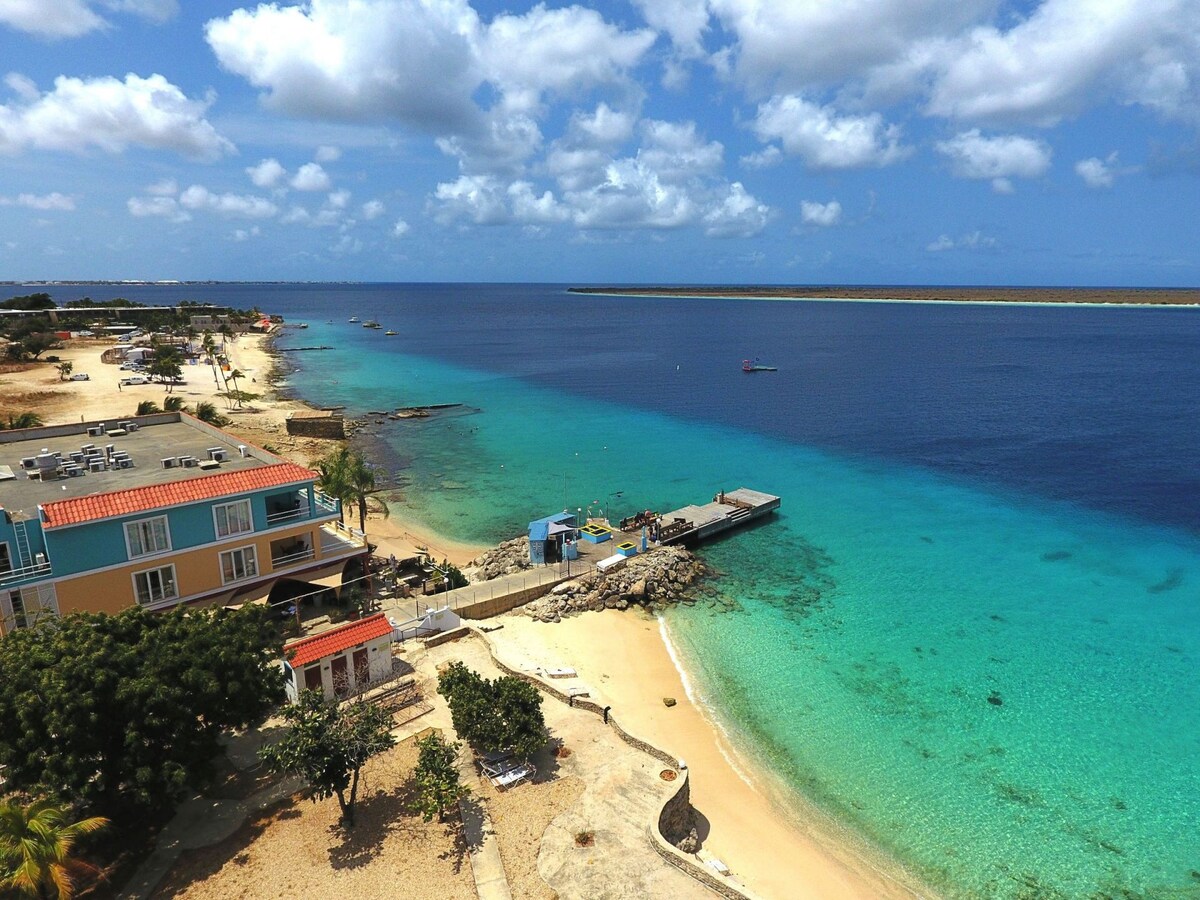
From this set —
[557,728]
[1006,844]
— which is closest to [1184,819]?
[1006,844]

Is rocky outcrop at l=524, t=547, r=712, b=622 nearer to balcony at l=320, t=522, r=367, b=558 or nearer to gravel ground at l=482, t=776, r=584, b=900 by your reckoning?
balcony at l=320, t=522, r=367, b=558

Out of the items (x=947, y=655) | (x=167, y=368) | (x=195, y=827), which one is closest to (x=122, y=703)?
(x=195, y=827)

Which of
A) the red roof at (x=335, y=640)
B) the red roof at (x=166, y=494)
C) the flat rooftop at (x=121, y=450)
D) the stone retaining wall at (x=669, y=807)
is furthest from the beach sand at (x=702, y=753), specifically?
the flat rooftop at (x=121, y=450)

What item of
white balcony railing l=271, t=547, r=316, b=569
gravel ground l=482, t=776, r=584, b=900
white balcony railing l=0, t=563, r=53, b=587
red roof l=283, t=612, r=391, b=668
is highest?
white balcony railing l=0, t=563, r=53, b=587

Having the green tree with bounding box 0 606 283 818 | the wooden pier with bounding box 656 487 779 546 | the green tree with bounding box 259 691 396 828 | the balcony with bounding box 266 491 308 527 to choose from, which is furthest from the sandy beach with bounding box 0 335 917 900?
the green tree with bounding box 0 606 283 818

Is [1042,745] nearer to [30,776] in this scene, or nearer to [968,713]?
[968,713]

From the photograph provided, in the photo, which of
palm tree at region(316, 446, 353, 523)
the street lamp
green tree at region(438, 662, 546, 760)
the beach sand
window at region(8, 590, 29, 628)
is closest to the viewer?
the beach sand

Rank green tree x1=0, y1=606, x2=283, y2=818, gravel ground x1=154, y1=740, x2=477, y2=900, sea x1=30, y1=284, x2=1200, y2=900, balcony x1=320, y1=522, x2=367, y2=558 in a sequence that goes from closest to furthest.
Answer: green tree x1=0, y1=606, x2=283, y2=818
gravel ground x1=154, y1=740, x2=477, y2=900
sea x1=30, y1=284, x2=1200, y2=900
balcony x1=320, y1=522, x2=367, y2=558
